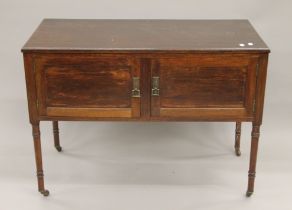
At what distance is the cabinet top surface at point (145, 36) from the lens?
3348 millimetres

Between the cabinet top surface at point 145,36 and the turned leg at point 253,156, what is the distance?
0.48 metres

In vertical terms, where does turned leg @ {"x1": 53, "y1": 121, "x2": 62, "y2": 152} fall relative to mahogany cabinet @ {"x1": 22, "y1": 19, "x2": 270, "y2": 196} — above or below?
below

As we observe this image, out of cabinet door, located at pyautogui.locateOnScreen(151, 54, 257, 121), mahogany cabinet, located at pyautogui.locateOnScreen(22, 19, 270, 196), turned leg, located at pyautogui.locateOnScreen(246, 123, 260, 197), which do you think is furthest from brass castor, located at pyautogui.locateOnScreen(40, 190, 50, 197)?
turned leg, located at pyautogui.locateOnScreen(246, 123, 260, 197)

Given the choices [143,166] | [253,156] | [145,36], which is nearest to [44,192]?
[143,166]

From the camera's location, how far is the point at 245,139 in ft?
14.2

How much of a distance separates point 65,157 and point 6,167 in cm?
37

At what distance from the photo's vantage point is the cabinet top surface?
3.35m

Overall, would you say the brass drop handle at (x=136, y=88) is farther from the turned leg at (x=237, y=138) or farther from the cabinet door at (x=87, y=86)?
the turned leg at (x=237, y=138)

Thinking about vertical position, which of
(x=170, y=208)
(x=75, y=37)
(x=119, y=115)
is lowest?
(x=170, y=208)

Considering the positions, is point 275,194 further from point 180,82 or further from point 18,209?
point 18,209

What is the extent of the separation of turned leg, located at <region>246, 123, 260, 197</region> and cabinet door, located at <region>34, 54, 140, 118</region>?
2.11 feet

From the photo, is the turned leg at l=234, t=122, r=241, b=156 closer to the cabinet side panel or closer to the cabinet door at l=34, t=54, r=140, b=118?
the cabinet door at l=34, t=54, r=140, b=118

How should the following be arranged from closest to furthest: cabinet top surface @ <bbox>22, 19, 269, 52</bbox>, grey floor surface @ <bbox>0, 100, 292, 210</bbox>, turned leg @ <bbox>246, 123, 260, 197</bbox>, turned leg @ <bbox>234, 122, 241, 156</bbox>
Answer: cabinet top surface @ <bbox>22, 19, 269, 52</bbox> < turned leg @ <bbox>246, 123, 260, 197</bbox> < grey floor surface @ <bbox>0, 100, 292, 210</bbox> < turned leg @ <bbox>234, 122, 241, 156</bbox>

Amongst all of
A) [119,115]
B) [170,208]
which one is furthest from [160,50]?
[170,208]
